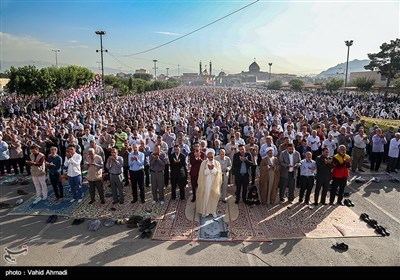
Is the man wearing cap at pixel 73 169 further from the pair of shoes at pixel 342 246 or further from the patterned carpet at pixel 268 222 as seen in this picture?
the pair of shoes at pixel 342 246

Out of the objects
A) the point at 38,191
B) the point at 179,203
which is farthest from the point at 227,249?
the point at 38,191

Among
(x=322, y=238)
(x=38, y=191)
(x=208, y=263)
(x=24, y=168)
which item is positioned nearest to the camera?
(x=208, y=263)

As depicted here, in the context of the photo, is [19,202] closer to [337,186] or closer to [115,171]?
[115,171]

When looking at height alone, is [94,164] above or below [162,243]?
above

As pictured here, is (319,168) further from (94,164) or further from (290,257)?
(94,164)

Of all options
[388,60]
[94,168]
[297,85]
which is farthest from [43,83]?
[297,85]

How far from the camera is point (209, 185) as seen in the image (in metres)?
6.74

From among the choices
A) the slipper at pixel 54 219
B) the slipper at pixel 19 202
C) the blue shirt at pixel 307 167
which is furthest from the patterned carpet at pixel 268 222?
the slipper at pixel 19 202

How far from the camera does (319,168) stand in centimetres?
736

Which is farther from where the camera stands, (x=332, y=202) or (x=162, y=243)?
(x=332, y=202)

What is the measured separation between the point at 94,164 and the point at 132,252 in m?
2.86

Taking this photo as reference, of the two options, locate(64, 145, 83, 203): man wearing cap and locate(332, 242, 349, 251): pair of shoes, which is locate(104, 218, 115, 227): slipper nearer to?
locate(64, 145, 83, 203): man wearing cap

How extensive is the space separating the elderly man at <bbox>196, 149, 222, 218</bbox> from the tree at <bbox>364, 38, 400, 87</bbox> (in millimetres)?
42443

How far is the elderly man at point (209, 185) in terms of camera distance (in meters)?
6.69
